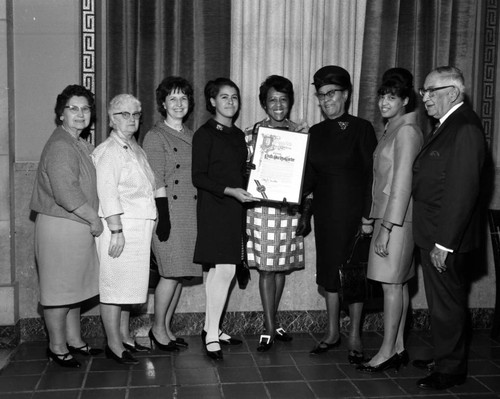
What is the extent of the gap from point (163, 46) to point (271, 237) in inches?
66.7

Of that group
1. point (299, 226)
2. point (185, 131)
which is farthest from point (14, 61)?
point (299, 226)

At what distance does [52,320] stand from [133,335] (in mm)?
878

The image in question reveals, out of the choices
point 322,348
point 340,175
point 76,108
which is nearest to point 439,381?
point 322,348

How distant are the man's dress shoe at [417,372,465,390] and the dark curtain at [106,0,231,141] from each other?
2513 mm

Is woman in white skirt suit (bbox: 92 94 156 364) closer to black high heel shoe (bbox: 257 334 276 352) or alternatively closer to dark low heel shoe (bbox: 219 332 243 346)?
dark low heel shoe (bbox: 219 332 243 346)

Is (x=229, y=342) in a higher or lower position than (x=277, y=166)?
lower

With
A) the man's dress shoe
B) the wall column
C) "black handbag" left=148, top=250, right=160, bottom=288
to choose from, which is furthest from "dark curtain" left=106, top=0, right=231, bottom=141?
the man's dress shoe

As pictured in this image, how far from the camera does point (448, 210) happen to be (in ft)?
12.5

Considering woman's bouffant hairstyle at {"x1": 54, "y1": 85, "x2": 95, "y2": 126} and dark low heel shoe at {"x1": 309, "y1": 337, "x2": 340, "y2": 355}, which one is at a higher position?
woman's bouffant hairstyle at {"x1": 54, "y1": 85, "x2": 95, "y2": 126}

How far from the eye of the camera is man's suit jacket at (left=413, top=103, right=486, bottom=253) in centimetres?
377

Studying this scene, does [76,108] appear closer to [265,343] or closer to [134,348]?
[134,348]

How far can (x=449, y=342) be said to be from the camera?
402 centimetres

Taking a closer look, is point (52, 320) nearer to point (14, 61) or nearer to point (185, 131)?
point (185, 131)

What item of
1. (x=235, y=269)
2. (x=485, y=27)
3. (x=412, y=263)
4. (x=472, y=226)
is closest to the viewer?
(x=472, y=226)
